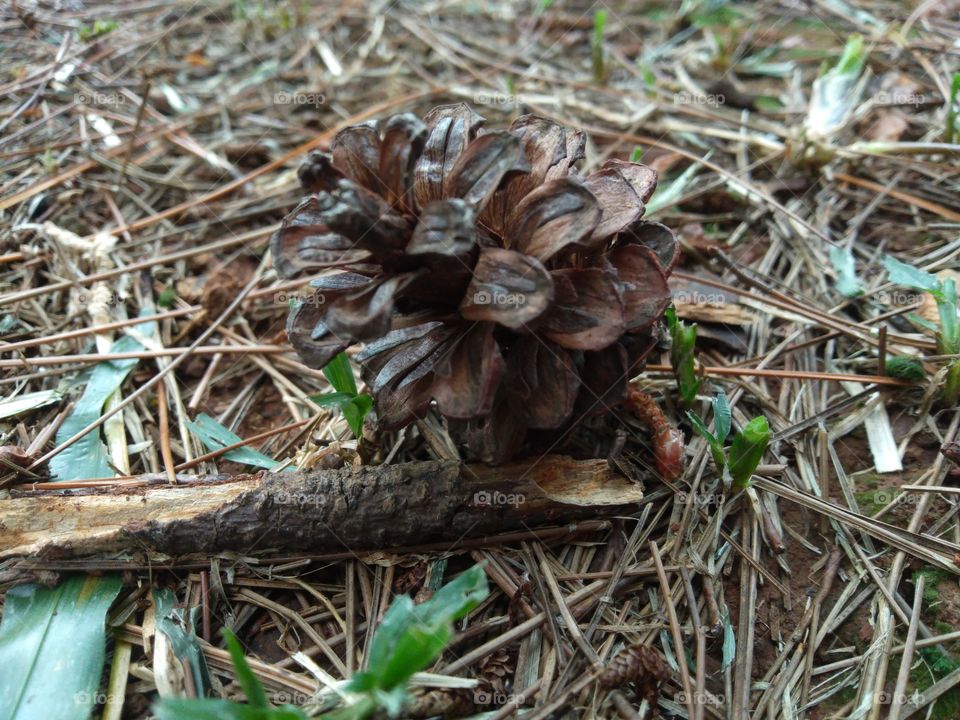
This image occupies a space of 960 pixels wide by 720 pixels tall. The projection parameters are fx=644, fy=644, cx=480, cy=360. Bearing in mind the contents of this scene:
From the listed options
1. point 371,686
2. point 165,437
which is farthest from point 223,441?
point 371,686

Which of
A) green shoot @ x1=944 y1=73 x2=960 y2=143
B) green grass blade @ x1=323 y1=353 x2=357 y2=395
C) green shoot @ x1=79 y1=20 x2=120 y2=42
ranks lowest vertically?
green grass blade @ x1=323 y1=353 x2=357 y2=395

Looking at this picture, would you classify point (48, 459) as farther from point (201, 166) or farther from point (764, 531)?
point (764, 531)

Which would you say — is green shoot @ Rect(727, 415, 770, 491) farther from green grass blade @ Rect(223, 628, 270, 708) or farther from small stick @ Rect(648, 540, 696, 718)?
green grass blade @ Rect(223, 628, 270, 708)

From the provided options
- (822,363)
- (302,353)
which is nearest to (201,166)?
(302,353)

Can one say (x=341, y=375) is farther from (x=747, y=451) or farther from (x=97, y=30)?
(x=97, y=30)

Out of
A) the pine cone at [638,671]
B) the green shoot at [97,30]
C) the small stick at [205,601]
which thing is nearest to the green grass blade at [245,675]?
the small stick at [205,601]

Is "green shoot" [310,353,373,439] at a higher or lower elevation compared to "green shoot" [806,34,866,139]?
lower

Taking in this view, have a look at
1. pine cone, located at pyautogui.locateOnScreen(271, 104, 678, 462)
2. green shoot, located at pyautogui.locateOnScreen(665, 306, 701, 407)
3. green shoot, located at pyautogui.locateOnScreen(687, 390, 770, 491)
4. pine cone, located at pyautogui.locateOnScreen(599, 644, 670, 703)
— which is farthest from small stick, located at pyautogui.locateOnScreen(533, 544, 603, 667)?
green shoot, located at pyautogui.locateOnScreen(665, 306, 701, 407)
